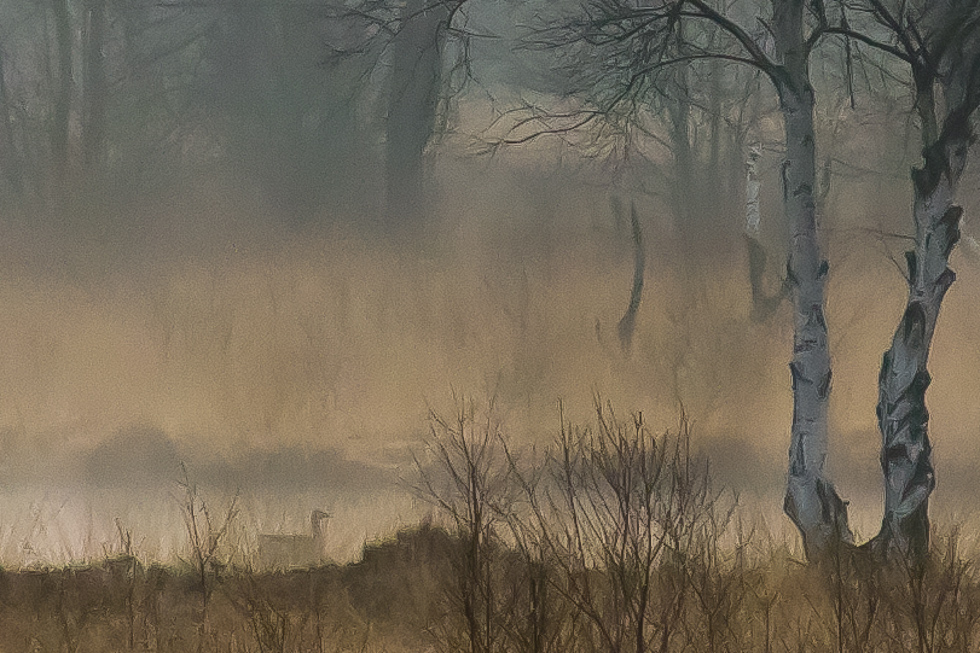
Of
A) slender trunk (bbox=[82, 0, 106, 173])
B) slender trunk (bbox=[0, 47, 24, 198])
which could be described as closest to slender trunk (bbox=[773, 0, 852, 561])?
slender trunk (bbox=[82, 0, 106, 173])

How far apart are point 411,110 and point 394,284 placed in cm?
118

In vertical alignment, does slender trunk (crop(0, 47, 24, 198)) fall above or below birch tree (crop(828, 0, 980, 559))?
above

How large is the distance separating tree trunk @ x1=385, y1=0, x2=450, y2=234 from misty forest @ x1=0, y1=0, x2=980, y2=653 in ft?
0.08

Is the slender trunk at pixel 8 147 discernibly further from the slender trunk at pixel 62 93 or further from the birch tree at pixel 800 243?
the birch tree at pixel 800 243

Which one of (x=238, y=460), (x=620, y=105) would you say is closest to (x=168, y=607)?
(x=238, y=460)

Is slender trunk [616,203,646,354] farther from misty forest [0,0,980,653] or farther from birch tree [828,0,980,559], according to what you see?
birch tree [828,0,980,559]

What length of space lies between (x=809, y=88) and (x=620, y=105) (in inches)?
65.2

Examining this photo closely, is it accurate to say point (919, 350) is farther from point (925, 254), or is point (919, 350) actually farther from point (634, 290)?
point (634, 290)

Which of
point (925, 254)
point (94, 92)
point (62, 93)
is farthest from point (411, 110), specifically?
point (925, 254)

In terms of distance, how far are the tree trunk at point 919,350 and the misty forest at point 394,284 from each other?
57 cm

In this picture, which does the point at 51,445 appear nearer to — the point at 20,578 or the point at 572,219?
the point at 20,578

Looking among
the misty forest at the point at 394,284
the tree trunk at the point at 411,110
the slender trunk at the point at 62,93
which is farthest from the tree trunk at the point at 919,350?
the slender trunk at the point at 62,93

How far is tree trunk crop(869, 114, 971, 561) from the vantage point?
6.37 m

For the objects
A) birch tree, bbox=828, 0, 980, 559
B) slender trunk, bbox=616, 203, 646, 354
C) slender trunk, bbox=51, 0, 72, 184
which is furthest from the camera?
slender trunk, bbox=51, 0, 72, 184
